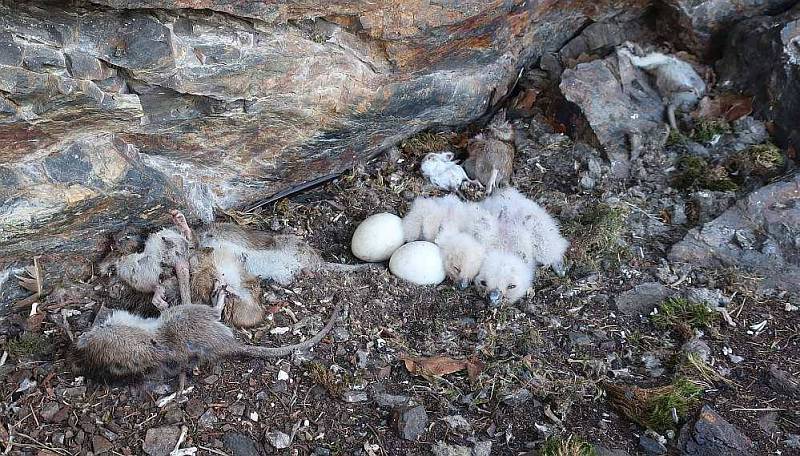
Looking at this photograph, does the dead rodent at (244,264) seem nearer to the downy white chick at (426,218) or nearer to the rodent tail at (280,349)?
the rodent tail at (280,349)

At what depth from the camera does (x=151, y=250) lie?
14.3 ft

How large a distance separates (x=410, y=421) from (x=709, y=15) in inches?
173

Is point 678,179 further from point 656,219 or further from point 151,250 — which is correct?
point 151,250

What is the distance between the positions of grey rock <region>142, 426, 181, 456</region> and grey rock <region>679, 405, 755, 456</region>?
250 cm

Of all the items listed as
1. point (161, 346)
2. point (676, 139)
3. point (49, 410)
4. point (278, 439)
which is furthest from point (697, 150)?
point (49, 410)

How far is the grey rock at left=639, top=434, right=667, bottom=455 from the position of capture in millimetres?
3664

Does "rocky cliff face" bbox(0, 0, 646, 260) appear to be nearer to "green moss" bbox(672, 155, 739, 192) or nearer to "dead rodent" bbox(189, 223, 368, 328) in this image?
"dead rodent" bbox(189, 223, 368, 328)

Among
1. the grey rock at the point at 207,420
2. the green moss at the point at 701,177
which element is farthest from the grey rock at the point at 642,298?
the grey rock at the point at 207,420

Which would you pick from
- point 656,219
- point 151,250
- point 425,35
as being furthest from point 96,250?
point 656,219

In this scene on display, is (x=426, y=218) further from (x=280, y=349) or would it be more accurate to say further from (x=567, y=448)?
(x=567, y=448)

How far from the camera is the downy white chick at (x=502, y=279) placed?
451cm

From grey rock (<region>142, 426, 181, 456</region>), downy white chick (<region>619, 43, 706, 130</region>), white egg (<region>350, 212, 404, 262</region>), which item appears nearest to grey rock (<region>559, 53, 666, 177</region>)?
downy white chick (<region>619, 43, 706, 130</region>)

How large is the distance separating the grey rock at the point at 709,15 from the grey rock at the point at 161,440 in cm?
507

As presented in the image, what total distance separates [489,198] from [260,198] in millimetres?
1573
